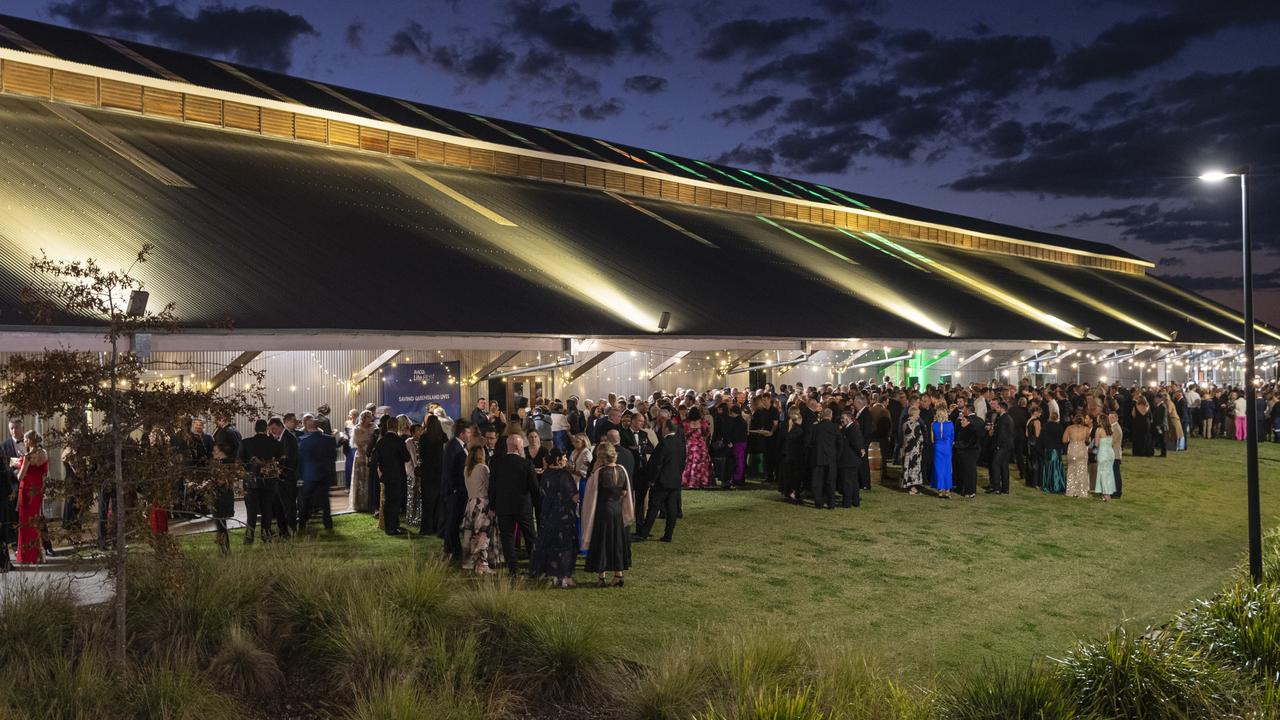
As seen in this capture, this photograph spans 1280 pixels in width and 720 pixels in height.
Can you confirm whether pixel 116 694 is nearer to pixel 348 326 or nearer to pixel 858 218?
pixel 348 326

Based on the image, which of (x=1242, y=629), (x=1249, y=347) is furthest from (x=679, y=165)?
(x=1242, y=629)

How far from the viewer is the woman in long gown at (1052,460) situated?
17.5 m

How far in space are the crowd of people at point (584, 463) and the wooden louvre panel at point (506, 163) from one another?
8144 mm

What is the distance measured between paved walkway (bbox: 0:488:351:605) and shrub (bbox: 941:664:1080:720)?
5635mm

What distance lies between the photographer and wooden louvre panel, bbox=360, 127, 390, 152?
965 inches

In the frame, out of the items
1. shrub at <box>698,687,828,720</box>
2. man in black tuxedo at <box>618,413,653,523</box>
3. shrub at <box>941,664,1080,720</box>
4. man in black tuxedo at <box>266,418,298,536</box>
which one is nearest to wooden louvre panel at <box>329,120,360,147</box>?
man in black tuxedo at <box>266,418,298,536</box>

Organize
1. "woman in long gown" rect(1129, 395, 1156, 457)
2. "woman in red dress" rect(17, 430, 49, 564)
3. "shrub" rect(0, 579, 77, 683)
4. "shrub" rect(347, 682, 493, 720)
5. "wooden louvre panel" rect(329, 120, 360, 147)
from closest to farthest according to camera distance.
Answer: "shrub" rect(347, 682, 493, 720), "shrub" rect(0, 579, 77, 683), "woman in red dress" rect(17, 430, 49, 564), "woman in long gown" rect(1129, 395, 1156, 457), "wooden louvre panel" rect(329, 120, 360, 147)

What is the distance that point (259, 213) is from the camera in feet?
57.2

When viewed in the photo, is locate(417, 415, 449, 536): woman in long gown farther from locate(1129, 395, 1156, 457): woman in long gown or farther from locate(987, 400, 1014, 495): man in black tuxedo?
locate(1129, 395, 1156, 457): woman in long gown

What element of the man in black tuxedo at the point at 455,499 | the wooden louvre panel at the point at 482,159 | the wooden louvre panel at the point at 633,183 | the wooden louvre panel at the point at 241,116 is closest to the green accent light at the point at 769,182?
the wooden louvre panel at the point at 633,183

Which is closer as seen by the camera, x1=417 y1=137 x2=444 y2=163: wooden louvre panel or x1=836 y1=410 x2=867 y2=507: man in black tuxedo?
x1=836 y1=410 x2=867 y2=507: man in black tuxedo

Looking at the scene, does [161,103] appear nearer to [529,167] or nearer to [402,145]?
[402,145]

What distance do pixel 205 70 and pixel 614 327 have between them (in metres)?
13.4

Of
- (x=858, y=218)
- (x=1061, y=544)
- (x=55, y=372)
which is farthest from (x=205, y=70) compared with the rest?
(x=858, y=218)
